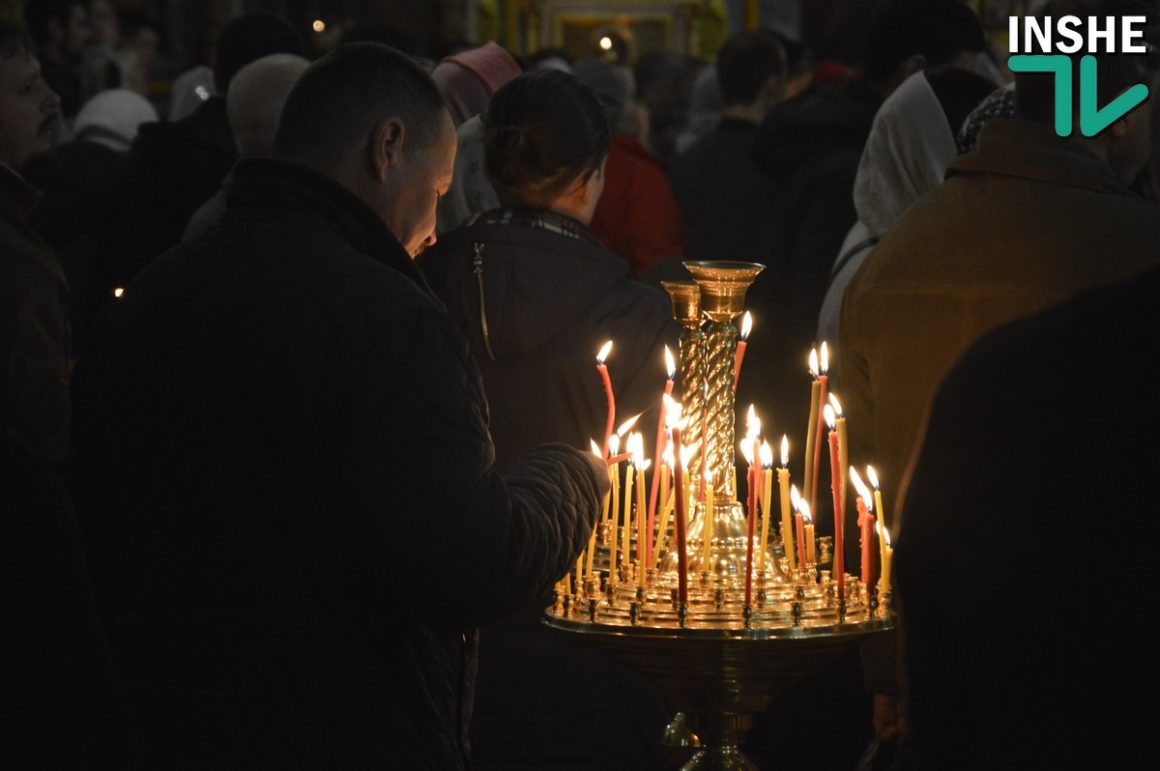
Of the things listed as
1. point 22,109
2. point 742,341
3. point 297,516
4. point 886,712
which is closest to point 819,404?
point 742,341

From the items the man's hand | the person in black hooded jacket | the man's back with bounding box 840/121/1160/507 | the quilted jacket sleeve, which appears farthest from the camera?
the person in black hooded jacket

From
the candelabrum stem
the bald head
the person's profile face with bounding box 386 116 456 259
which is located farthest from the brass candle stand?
the bald head

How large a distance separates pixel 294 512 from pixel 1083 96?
1488mm

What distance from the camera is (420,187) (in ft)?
7.91

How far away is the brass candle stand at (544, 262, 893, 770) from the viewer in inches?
93.2

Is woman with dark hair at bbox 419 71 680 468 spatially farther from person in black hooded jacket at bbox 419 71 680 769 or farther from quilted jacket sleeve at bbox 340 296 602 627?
quilted jacket sleeve at bbox 340 296 602 627

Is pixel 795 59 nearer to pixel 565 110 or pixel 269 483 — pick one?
pixel 565 110

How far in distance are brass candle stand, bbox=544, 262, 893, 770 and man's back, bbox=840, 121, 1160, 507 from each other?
45 cm

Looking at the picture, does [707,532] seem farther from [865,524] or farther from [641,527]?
[865,524]

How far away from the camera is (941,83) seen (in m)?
4.14

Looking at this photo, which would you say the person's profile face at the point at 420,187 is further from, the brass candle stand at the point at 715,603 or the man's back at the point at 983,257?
the man's back at the point at 983,257

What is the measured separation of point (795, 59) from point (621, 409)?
218 inches

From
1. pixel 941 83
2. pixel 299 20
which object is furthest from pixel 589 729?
pixel 299 20

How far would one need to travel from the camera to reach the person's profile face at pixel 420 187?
7.85 ft
